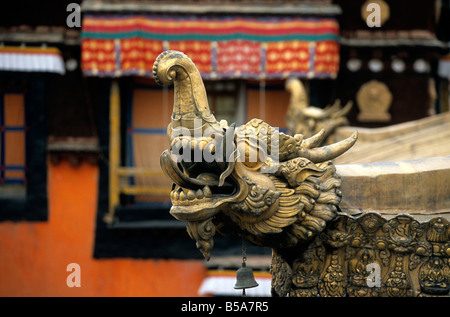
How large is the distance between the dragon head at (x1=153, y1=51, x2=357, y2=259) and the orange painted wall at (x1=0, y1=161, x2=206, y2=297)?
8244mm

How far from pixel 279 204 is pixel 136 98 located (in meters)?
8.83

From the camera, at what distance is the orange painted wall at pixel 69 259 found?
38.0 ft

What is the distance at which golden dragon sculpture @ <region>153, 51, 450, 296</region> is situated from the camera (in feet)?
10.6

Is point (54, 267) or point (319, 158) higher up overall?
point (319, 158)

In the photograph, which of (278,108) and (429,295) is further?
(278,108)

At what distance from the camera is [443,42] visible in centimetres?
1272

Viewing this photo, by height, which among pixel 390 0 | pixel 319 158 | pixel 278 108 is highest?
pixel 390 0

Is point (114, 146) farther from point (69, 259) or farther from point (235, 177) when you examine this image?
point (235, 177)

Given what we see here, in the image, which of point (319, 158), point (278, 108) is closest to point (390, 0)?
point (278, 108)

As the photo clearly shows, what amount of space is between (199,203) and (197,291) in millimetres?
8496

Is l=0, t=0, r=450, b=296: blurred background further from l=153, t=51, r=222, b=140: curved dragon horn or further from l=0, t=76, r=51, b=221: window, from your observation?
l=153, t=51, r=222, b=140: curved dragon horn

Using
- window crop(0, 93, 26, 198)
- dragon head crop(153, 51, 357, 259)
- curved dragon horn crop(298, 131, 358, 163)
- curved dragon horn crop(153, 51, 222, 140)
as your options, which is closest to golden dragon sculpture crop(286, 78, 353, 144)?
window crop(0, 93, 26, 198)

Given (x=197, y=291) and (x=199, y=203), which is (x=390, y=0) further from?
(x=199, y=203)

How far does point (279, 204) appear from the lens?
133 inches
